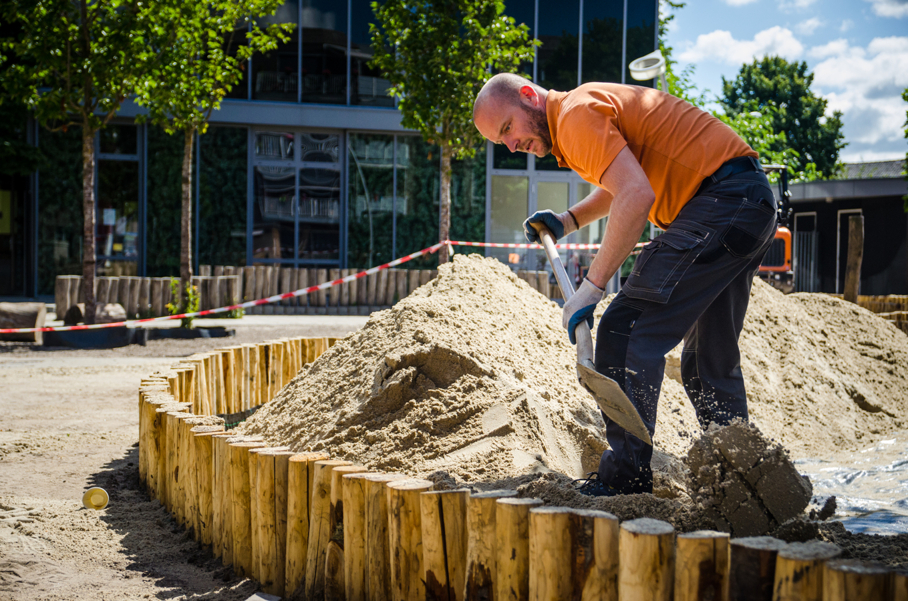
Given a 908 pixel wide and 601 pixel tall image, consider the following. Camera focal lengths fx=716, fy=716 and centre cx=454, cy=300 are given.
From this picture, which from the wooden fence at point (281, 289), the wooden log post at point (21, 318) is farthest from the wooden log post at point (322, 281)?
the wooden log post at point (21, 318)

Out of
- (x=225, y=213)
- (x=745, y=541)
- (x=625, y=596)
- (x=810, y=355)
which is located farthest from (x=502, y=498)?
(x=225, y=213)

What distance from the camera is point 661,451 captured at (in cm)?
383

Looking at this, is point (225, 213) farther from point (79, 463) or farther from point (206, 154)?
point (79, 463)

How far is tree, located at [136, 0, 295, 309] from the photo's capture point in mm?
9906

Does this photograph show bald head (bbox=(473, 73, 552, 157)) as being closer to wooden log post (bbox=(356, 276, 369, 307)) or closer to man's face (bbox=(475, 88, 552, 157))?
man's face (bbox=(475, 88, 552, 157))

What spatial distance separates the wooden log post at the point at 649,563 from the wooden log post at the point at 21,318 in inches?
377

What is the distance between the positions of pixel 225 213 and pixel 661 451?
13974 millimetres

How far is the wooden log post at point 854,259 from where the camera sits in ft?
32.9

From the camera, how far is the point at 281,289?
1409 centimetres

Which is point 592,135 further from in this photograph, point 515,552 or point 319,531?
point 319,531

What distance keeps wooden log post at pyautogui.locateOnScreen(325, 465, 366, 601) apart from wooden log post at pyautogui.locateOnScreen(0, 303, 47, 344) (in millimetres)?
8547

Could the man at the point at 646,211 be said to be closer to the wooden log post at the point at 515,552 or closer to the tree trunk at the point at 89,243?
the wooden log post at the point at 515,552

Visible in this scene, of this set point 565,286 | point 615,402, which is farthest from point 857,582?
point 565,286

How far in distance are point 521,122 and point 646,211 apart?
586 millimetres
